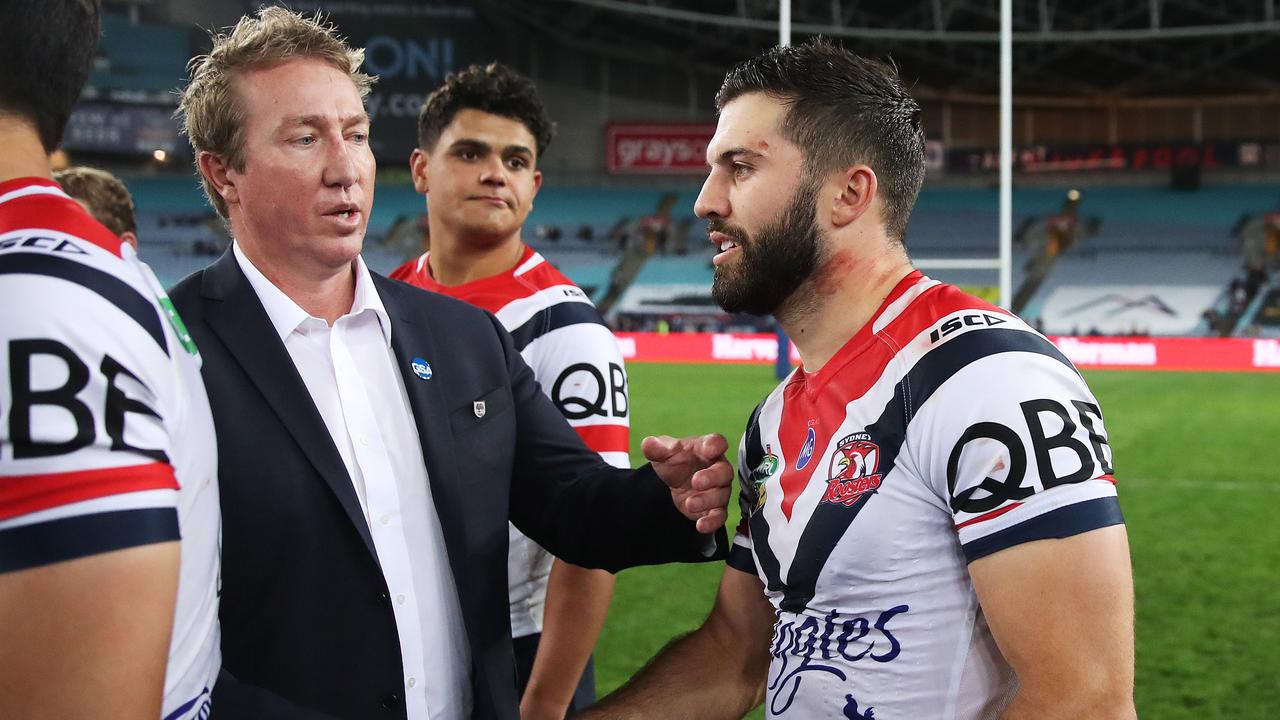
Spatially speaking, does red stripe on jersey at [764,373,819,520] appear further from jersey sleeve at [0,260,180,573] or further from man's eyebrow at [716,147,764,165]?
jersey sleeve at [0,260,180,573]

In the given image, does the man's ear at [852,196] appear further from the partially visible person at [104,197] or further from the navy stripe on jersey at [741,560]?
the partially visible person at [104,197]

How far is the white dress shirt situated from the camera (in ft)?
5.79

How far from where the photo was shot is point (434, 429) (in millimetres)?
1838

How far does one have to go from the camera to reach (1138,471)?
32.0ft

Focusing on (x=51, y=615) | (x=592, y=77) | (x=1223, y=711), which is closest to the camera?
(x=51, y=615)

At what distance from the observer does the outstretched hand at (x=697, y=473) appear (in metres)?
1.93

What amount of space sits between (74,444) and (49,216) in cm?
24

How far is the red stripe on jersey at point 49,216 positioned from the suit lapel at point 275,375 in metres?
0.63

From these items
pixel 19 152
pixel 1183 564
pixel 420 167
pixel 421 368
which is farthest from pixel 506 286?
pixel 1183 564

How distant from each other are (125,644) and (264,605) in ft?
2.25

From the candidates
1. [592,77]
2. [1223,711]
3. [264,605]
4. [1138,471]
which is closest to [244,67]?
[264,605]

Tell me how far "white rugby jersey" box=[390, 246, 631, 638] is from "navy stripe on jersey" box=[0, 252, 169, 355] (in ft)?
5.62

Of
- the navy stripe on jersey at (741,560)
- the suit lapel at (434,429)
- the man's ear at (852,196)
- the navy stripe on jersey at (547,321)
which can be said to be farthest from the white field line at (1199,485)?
the suit lapel at (434,429)

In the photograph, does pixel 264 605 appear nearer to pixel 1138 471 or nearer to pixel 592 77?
pixel 1138 471
